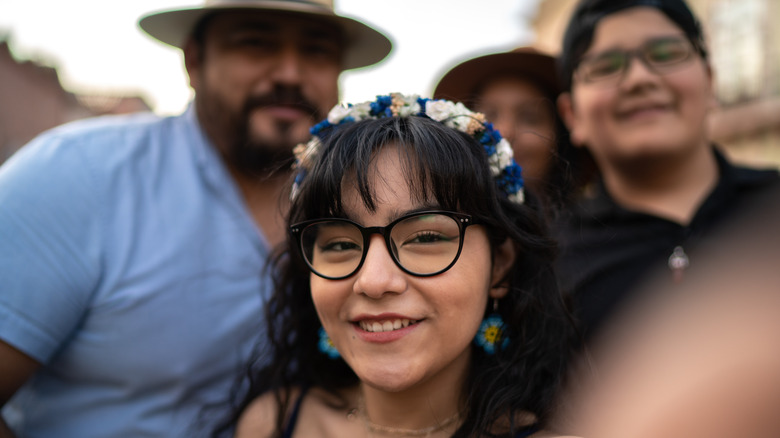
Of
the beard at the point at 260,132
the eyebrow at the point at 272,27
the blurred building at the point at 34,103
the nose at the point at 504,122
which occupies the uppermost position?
the eyebrow at the point at 272,27

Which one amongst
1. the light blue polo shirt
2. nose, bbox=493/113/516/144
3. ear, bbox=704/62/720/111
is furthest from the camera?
nose, bbox=493/113/516/144

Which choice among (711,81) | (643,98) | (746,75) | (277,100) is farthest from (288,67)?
(746,75)

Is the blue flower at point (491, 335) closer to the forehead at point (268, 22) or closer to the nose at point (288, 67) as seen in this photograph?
the nose at point (288, 67)

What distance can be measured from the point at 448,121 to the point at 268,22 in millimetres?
1223

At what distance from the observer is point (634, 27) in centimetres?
274

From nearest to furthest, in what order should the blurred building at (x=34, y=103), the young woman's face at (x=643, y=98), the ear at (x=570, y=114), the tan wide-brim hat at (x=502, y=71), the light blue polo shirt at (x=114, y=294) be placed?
the light blue polo shirt at (x=114, y=294)
the young woman's face at (x=643, y=98)
the ear at (x=570, y=114)
the tan wide-brim hat at (x=502, y=71)
the blurred building at (x=34, y=103)

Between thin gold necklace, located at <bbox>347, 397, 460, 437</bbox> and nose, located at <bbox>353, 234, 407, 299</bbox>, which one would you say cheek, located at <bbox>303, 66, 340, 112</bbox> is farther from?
thin gold necklace, located at <bbox>347, 397, 460, 437</bbox>

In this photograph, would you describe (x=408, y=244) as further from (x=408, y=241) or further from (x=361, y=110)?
(x=361, y=110)

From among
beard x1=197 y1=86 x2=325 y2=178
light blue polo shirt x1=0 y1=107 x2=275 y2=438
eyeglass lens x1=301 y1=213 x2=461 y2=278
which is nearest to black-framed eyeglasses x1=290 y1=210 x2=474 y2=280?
eyeglass lens x1=301 y1=213 x2=461 y2=278

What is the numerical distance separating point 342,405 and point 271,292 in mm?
607

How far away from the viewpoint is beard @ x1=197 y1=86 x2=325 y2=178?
2.77 metres

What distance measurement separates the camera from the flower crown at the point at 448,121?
76.4 inches

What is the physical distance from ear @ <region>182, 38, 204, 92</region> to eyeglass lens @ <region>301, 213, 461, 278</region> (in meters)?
1.55

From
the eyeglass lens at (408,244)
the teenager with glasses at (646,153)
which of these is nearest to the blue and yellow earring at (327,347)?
the eyeglass lens at (408,244)
